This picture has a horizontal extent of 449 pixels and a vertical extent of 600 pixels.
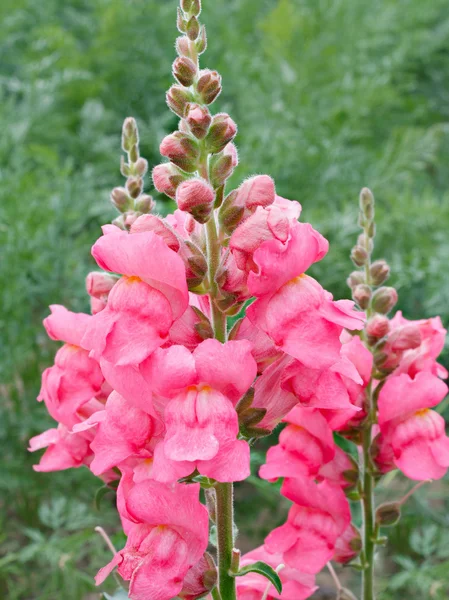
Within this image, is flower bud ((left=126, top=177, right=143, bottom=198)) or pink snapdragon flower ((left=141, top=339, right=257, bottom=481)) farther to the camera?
flower bud ((left=126, top=177, right=143, bottom=198))

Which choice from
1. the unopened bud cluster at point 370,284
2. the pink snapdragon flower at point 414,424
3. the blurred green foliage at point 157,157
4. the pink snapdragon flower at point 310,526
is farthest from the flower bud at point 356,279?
the blurred green foliage at point 157,157

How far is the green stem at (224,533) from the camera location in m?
0.74

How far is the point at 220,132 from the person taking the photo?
0.68 meters

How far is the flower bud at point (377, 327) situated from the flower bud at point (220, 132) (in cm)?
36

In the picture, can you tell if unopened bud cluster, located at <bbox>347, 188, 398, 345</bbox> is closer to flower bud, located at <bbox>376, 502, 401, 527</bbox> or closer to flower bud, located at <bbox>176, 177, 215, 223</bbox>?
flower bud, located at <bbox>376, 502, 401, 527</bbox>

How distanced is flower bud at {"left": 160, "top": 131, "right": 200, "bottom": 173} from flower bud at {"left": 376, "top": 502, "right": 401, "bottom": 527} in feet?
Answer: 1.72

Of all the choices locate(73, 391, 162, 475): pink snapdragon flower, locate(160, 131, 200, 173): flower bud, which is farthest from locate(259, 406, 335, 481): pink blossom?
locate(160, 131, 200, 173): flower bud

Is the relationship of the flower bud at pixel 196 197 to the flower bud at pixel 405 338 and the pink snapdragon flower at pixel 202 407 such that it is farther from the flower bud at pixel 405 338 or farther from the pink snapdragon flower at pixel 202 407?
the flower bud at pixel 405 338

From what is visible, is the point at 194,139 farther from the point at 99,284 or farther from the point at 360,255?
the point at 360,255

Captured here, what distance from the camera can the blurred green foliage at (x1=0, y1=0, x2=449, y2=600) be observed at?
196 centimetres

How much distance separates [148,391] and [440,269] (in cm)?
157

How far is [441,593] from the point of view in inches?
62.2

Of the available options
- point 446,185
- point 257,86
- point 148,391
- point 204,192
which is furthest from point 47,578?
point 446,185

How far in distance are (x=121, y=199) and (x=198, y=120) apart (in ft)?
0.96
